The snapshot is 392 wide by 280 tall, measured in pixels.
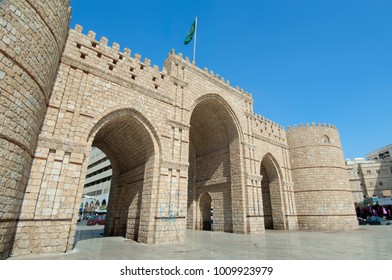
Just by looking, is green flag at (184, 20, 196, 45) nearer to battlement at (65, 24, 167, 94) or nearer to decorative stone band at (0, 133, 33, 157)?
battlement at (65, 24, 167, 94)

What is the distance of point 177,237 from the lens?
10578mm

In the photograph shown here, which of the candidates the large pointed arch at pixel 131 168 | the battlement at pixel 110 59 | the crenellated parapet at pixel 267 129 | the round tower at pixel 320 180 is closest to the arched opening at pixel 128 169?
the large pointed arch at pixel 131 168

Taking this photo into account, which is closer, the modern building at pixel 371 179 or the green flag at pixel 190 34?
the green flag at pixel 190 34

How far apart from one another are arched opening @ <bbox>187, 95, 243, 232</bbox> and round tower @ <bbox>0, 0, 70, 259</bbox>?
9.90 metres

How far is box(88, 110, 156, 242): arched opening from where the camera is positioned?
420 inches

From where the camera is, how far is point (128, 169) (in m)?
13.3

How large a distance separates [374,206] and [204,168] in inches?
1348

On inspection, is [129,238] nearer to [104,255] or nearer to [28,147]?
[104,255]

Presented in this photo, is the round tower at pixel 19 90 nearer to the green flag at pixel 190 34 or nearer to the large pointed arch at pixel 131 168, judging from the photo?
the large pointed arch at pixel 131 168

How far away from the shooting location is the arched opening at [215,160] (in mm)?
15992

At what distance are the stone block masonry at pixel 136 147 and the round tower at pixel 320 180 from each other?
92 millimetres

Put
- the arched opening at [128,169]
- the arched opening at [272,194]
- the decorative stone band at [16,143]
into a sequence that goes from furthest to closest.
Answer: the arched opening at [272,194]
the arched opening at [128,169]
the decorative stone band at [16,143]

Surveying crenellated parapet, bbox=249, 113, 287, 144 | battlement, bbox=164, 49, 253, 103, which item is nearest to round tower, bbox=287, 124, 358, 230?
crenellated parapet, bbox=249, 113, 287, 144

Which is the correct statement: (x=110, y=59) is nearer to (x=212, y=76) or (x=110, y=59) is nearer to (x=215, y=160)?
(x=212, y=76)
